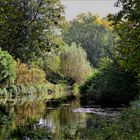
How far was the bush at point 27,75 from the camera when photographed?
1966 inches

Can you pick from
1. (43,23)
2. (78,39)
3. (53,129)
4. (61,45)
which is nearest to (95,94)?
(61,45)

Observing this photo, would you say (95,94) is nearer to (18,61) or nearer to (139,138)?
(18,61)

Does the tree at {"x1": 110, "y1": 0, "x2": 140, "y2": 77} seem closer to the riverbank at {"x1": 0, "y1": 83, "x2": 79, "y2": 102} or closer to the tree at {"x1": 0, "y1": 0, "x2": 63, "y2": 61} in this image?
the tree at {"x1": 0, "y1": 0, "x2": 63, "y2": 61}

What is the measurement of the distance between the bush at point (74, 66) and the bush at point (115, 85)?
30.8m

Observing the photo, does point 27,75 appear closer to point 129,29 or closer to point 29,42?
point 29,42

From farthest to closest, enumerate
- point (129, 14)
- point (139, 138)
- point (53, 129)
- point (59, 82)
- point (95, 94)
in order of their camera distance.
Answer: point (59, 82) < point (95, 94) < point (53, 129) < point (129, 14) < point (139, 138)

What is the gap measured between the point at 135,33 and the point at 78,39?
78644 millimetres

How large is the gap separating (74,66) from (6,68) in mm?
26907

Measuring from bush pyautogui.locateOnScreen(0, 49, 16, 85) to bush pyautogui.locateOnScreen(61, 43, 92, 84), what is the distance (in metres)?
24.2

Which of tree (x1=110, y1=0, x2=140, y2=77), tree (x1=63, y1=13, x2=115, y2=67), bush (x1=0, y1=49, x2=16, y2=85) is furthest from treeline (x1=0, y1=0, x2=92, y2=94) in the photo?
tree (x1=63, y1=13, x2=115, y2=67)

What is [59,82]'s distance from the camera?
66625mm

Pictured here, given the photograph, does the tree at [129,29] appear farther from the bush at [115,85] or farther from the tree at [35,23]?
the bush at [115,85]

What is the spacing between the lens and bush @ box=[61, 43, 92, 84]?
69.8 meters

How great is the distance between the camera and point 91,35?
96500 millimetres
